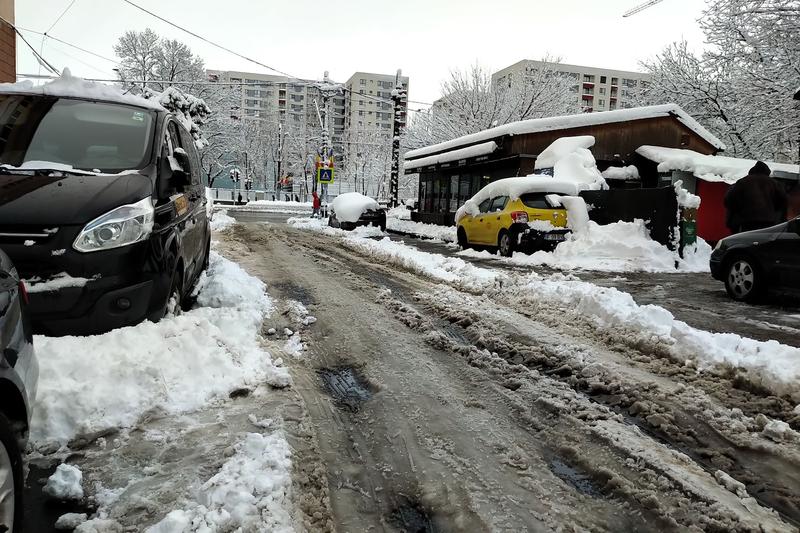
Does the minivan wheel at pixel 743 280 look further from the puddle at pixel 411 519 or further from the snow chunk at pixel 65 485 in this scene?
the snow chunk at pixel 65 485

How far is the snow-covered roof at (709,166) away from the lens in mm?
16344

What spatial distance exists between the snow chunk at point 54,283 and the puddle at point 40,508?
45.1 inches

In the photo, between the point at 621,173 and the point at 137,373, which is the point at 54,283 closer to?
the point at 137,373

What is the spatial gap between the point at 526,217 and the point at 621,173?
9.39 metres

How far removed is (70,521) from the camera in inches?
82.5

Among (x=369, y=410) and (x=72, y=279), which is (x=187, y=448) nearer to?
(x=369, y=410)

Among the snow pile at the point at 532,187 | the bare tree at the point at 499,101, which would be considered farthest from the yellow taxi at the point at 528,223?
the bare tree at the point at 499,101

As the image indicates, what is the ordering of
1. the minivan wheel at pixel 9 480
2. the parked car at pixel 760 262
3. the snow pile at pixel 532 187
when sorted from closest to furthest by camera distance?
the minivan wheel at pixel 9 480 < the parked car at pixel 760 262 < the snow pile at pixel 532 187

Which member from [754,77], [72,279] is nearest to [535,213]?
[72,279]

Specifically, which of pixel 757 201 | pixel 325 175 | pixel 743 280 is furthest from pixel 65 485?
pixel 325 175

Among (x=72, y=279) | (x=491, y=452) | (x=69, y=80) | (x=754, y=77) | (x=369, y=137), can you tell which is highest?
(x=369, y=137)

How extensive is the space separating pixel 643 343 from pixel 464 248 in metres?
10.6

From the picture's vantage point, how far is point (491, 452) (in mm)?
2824

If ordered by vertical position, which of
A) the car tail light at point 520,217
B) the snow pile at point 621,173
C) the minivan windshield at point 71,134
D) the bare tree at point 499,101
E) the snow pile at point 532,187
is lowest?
the car tail light at point 520,217
